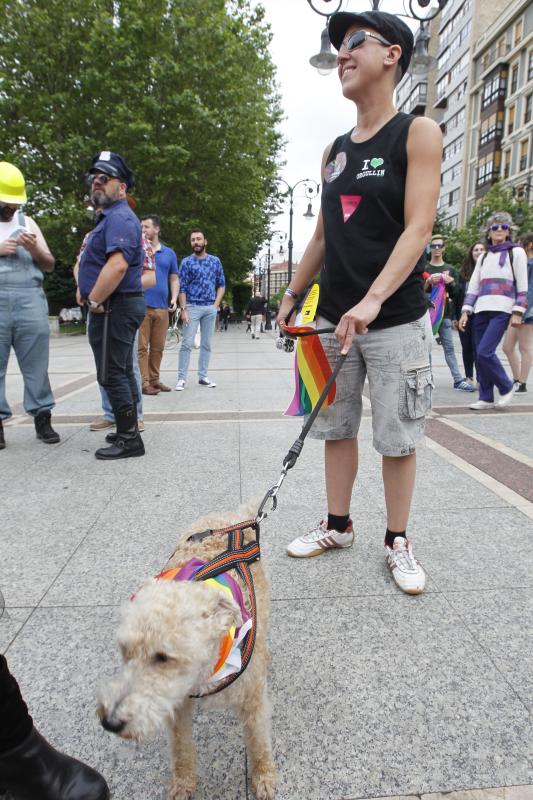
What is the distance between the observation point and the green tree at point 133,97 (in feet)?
59.7

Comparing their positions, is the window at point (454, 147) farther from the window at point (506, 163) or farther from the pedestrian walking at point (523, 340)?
the pedestrian walking at point (523, 340)

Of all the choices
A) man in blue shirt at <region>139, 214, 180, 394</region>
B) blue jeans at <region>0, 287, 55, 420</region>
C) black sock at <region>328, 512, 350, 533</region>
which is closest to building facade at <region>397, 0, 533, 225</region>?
man in blue shirt at <region>139, 214, 180, 394</region>

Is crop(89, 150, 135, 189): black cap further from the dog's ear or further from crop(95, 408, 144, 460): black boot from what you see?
the dog's ear

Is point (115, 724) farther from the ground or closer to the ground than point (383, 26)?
closer to the ground

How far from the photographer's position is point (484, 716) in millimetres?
1697

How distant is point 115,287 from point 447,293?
18.1 ft

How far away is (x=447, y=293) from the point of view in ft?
25.7

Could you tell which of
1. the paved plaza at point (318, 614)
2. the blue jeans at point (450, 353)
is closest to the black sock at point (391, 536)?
the paved plaza at point (318, 614)

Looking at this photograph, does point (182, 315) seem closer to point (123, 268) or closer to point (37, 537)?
point (123, 268)

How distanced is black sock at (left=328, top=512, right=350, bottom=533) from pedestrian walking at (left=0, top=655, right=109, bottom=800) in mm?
→ 1637

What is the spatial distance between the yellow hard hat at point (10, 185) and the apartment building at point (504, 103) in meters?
38.0

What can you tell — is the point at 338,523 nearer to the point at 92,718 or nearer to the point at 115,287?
the point at 92,718

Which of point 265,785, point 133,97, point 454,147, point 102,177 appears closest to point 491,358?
point 102,177

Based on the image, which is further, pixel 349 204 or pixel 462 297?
pixel 462 297
